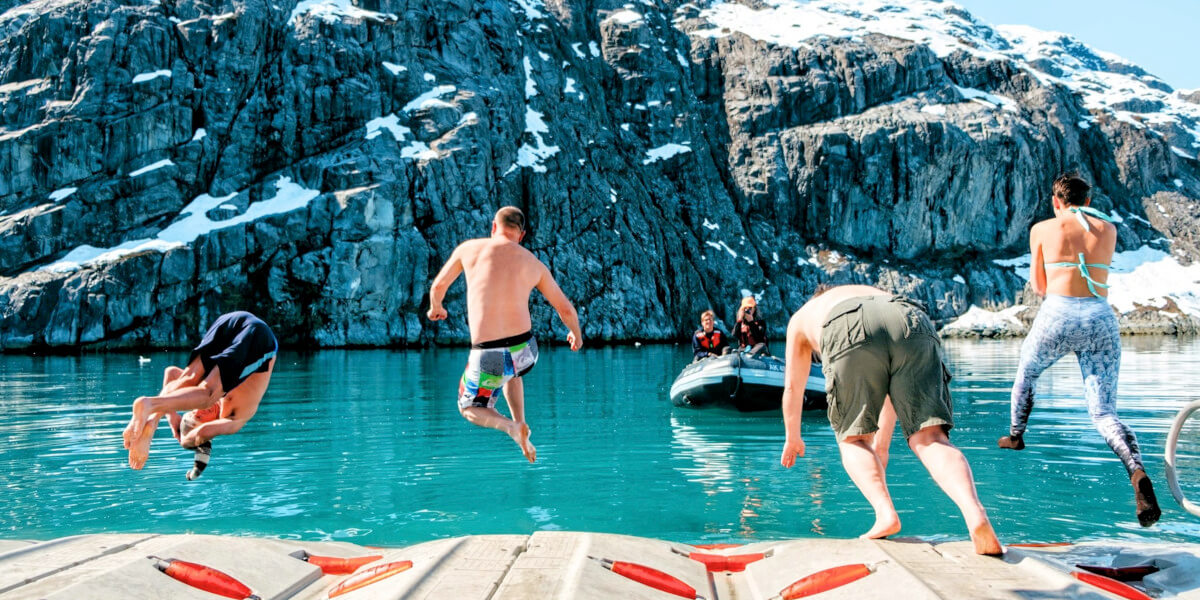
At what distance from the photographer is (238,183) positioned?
65625 millimetres

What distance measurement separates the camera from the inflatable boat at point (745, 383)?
1698cm

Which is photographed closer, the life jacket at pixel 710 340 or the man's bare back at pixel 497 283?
the man's bare back at pixel 497 283

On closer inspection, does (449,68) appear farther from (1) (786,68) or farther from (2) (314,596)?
(2) (314,596)

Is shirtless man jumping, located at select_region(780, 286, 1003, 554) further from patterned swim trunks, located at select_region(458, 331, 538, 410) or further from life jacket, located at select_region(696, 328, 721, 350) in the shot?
life jacket, located at select_region(696, 328, 721, 350)

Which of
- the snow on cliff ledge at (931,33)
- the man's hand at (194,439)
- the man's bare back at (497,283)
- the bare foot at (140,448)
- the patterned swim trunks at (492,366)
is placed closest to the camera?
the bare foot at (140,448)

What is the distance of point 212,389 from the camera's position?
6.00 m

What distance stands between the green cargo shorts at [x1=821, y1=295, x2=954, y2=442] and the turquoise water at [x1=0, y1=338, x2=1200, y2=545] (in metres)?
1.35

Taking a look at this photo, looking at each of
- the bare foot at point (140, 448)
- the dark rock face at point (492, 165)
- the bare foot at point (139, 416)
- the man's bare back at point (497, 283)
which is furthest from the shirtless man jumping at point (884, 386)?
the dark rock face at point (492, 165)

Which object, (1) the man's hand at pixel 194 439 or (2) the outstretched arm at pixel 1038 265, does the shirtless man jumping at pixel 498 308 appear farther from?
(2) the outstretched arm at pixel 1038 265

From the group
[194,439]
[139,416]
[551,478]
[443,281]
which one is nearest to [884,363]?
[443,281]

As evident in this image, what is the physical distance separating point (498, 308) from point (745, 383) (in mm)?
11550

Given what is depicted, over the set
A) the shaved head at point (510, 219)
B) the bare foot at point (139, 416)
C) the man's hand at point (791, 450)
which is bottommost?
the man's hand at point (791, 450)

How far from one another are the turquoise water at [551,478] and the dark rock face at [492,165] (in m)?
45.6

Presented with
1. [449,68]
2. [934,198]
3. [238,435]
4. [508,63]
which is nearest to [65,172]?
[449,68]
